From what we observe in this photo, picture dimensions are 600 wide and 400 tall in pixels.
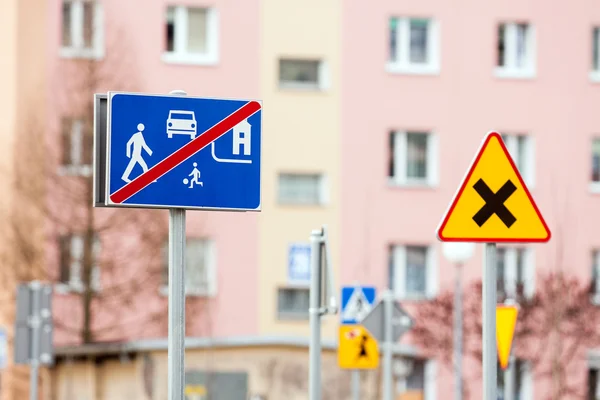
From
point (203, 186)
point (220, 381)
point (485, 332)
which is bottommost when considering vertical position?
point (220, 381)

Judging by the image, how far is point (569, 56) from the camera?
40344mm

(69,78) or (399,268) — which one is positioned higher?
(69,78)

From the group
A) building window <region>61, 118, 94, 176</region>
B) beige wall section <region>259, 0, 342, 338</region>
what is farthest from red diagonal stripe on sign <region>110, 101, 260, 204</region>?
beige wall section <region>259, 0, 342, 338</region>

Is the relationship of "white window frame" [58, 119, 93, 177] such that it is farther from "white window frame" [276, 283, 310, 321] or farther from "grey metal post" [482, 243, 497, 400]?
"grey metal post" [482, 243, 497, 400]

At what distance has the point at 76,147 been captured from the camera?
118 feet

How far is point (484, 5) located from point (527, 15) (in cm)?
114

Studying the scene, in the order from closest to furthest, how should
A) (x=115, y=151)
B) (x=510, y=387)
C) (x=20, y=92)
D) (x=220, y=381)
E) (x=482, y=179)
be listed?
(x=115, y=151)
(x=482, y=179)
(x=510, y=387)
(x=220, y=381)
(x=20, y=92)

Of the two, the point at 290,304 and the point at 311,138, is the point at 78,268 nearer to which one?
the point at 290,304

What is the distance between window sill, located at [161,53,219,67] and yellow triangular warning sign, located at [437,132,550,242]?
30469 millimetres

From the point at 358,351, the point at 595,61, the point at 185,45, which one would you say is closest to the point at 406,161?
the point at 595,61

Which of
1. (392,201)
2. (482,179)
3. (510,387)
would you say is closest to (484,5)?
(392,201)

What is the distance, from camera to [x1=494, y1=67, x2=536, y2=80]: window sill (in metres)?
40.1

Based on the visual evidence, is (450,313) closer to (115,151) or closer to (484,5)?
(484,5)

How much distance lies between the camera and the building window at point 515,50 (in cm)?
4016
